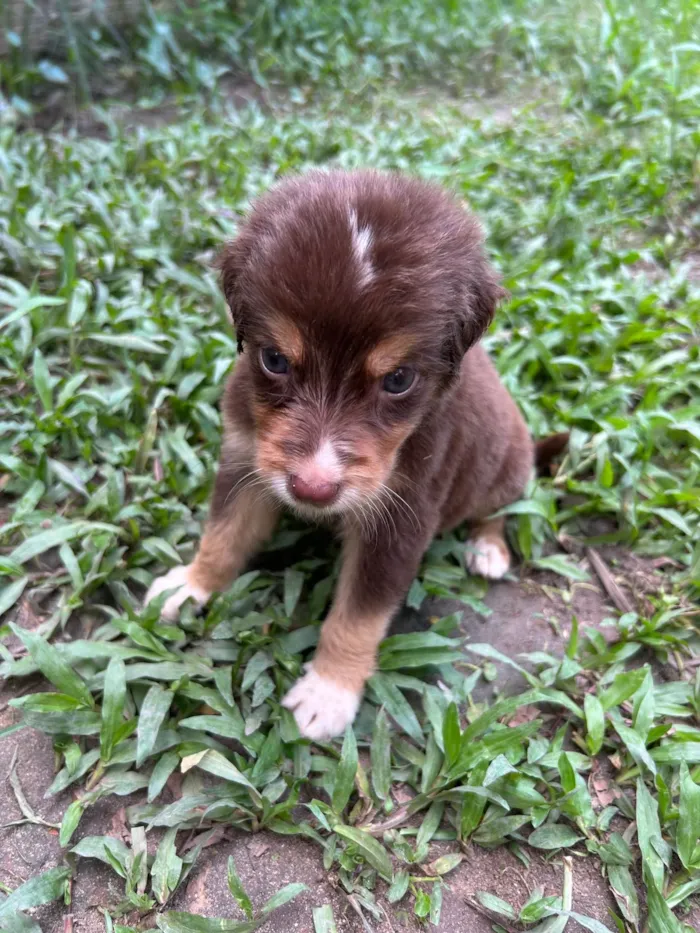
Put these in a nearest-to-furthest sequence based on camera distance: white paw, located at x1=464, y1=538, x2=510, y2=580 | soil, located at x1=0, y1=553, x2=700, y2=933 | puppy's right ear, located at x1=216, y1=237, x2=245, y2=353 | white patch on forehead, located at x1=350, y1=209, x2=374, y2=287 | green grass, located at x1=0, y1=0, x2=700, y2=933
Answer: white patch on forehead, located at x1=350, y1=209, x2=374, y2=287, soil, located at x1=0, y1=553, x2=700, y2=933, puppy's right ear, located at x1=216, y1=237, x2=245, y2=353, green grass, located at x1=0, y1=0, x2=700, y2=933, white paw, located at x1=464, y1=538, x2=510, y2=580

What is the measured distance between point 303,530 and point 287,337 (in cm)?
137

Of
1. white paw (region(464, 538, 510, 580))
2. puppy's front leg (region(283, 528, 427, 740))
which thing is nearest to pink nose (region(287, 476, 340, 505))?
puppy's front leg (region(283, 528, 427, 740))

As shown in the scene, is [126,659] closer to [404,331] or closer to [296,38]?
[404,331]

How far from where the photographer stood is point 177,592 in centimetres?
281

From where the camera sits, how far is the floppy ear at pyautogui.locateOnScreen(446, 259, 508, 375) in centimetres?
214

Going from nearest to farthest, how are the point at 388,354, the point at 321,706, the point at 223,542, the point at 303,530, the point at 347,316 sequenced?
the point at 347,316 → the point at 388,354 → the point at 321,706 → the point at 223,542 → the point at 303,530

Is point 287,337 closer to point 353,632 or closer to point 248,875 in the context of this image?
point 353,632

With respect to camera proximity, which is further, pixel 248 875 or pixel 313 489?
pixel 248 875

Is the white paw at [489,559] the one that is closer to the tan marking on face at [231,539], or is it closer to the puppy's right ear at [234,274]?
the tan marking on face at [231,539]

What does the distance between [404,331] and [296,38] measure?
7702 millimetres

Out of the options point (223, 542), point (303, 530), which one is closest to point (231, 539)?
point (223, 542)

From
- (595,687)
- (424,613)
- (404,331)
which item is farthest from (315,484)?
(595,687)

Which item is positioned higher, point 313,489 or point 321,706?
point 313,489

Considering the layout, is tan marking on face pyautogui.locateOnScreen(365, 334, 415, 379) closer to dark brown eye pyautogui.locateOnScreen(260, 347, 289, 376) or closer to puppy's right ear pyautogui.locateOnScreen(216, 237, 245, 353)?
dark brown eye pyautogui.locateOnScreen(260, 347, 289, 376)
